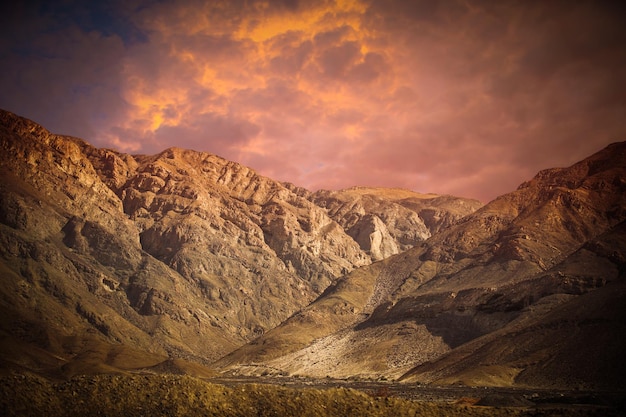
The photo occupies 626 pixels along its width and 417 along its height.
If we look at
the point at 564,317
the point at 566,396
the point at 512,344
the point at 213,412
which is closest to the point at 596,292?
the point at 564,317

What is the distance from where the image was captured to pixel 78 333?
19288cm

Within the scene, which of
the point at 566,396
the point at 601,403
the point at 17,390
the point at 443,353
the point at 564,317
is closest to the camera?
the point at 17,390

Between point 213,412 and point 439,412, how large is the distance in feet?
62.7

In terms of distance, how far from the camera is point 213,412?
39375 mm

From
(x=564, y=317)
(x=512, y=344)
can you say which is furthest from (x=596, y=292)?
(x=512, y=344)

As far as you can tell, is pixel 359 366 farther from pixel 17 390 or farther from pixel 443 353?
pixel 17 390

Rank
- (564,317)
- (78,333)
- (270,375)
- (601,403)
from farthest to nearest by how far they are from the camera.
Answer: (78,333), (270,375), (564,317), (601,403)

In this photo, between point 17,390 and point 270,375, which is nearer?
point 17,390

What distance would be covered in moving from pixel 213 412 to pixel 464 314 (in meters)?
157

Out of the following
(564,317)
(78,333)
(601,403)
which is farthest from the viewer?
(78,333)

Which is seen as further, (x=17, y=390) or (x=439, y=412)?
(x=439, y=412)

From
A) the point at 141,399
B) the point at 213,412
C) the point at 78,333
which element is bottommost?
the point at 213,412

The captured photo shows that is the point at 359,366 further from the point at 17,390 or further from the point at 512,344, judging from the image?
the point at 17,390

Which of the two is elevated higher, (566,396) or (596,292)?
(596,292)
